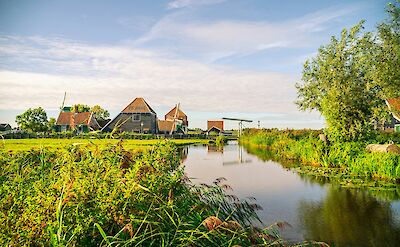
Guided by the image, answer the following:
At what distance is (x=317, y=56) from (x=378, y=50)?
12.2 metres

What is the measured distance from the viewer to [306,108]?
38875 millimetres

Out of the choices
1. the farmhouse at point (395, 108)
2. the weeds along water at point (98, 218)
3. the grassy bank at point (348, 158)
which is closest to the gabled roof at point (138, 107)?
the grassy bank at point (348, 158)

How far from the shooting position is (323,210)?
8719 millimetres

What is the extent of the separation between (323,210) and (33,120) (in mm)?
56207

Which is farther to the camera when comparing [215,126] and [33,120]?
[215,126]

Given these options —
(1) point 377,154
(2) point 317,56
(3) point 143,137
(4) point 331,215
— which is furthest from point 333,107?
(3) point 143,137

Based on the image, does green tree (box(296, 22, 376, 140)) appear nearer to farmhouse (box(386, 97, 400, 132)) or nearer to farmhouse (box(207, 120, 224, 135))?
farmhouse (box(386, 97, 400, 132))

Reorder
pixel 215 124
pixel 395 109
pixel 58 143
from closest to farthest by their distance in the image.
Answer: pixel 58 143, pixel 395 109, pixel 215 124

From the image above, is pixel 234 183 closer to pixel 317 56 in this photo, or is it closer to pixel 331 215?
A: pixel 331 215

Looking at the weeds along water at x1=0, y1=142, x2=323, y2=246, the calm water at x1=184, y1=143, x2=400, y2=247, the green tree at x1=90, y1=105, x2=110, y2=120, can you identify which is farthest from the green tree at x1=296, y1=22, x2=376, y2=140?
the green tree at x1=90, y1=105, x2=110, y2=120

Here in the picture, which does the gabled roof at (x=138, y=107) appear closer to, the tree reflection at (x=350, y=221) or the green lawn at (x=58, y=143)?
the green lawn at (x=58, y=143)

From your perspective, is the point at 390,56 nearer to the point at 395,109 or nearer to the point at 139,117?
the point at 395,109

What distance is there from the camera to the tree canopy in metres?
19.0

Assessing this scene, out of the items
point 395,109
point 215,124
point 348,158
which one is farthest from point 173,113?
point 348,158
